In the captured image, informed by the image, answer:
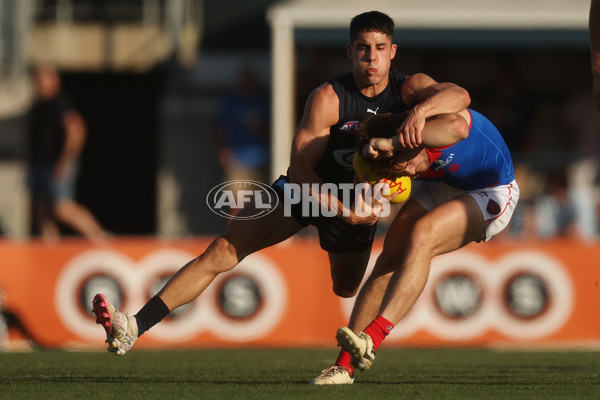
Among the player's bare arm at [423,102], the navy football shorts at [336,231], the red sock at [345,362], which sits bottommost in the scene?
the red sock at [345,362]

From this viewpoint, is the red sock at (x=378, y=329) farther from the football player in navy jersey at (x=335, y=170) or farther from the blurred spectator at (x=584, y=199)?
the blurred spectator at (x=584, y=199)

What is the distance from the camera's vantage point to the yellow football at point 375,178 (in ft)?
22.6

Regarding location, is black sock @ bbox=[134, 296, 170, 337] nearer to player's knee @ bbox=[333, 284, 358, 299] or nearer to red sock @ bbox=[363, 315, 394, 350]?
player's knee @ bbox=[333, 284, 358, 299]

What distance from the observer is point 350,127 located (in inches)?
276

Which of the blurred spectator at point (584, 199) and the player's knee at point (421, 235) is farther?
the blurred spectator at point (584, 199)

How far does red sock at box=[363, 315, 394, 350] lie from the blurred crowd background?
326 inches

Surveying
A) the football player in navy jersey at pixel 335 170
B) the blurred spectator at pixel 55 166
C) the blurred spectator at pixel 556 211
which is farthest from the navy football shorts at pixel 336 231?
the blurred spectator at pixel 55 166

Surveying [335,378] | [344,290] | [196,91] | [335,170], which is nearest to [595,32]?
[335,170]

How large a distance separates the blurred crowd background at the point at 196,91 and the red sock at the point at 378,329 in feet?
27.2

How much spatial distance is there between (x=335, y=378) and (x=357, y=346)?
65 centimetres

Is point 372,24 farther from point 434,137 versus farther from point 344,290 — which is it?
point 344,290

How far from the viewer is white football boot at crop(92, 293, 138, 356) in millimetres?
6965

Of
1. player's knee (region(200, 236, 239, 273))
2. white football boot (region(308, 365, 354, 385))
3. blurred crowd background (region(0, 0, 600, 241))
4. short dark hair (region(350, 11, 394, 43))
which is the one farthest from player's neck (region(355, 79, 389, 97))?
blurred crowd background (region(0, 0, 600, 241))

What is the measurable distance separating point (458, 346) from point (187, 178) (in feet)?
19.1
